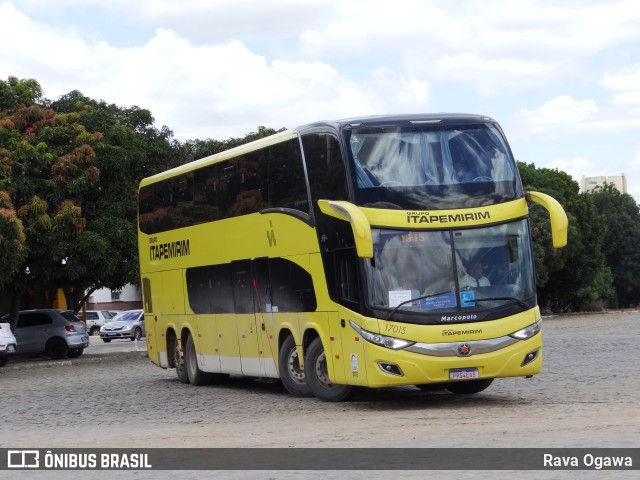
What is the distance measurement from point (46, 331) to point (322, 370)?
25488 mm

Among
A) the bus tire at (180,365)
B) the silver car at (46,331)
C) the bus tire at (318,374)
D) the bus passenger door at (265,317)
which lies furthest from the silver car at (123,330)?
the bus tire at (318,374)

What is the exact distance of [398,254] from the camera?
726 inches

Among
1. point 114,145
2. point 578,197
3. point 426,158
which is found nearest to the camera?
point 426,158

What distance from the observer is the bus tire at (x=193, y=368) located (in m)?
26.6

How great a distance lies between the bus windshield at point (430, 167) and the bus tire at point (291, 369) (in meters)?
4.01

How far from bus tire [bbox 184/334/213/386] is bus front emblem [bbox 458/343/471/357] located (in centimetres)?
947

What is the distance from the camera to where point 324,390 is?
66.9ft

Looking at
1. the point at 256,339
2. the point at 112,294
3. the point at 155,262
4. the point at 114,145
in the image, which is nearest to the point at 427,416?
the point at 256,339

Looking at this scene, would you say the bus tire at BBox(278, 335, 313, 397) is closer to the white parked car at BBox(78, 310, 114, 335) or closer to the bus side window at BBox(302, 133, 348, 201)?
the bus side window at BBox(302, 133, 348, 201)

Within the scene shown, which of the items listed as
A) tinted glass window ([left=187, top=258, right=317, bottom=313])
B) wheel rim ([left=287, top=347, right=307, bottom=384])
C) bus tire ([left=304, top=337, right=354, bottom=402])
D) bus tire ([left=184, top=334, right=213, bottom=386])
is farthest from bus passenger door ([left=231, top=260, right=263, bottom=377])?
bus tire ([left=184, top=334, right=213, bottom=386])

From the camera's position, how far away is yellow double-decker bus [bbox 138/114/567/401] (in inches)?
715

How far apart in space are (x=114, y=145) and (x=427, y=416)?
2561cm

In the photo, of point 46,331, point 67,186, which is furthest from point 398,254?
point 46,331

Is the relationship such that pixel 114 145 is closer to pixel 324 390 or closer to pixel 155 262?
pixel 155 262
